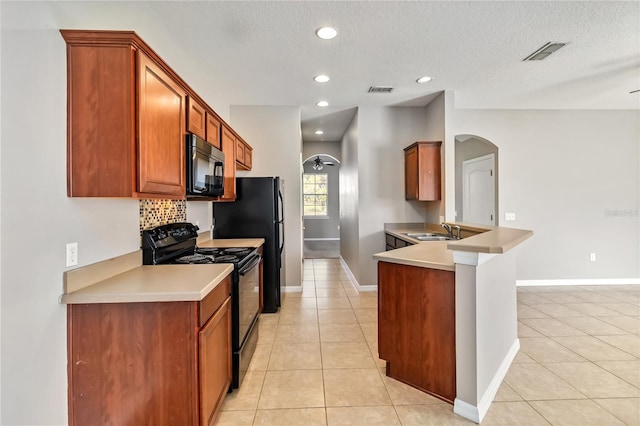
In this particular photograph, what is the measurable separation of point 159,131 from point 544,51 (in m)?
3.41

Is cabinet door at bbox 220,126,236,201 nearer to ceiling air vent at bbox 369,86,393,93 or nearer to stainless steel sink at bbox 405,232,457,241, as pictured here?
ceiling air vent at bbox 369,86,393,93

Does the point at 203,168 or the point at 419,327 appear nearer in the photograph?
the point at 419,327

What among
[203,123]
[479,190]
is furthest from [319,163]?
[203,123]

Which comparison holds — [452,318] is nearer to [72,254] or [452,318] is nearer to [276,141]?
[72,254]

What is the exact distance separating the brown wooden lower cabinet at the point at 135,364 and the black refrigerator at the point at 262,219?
6.99ft

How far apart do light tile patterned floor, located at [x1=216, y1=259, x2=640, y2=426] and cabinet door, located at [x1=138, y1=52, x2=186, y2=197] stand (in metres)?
1.49

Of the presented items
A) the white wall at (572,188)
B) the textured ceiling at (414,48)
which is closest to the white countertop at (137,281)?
the textured ceiling at (414,48)

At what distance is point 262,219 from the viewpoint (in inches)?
148

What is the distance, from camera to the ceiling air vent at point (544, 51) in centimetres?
278

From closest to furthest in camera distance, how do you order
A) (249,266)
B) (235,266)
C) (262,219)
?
(235,266) → (249,266) → (262,219)

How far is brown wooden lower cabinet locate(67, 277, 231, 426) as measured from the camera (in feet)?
4.94

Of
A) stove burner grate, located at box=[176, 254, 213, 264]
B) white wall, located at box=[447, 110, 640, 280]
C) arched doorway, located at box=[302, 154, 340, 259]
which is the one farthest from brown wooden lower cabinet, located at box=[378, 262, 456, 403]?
arched doorway, located at box=[302, 154, 340, 259]

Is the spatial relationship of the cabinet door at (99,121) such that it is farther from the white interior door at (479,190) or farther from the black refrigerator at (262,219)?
the white interior door at (479,190)

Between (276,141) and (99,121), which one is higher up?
(276,141)
